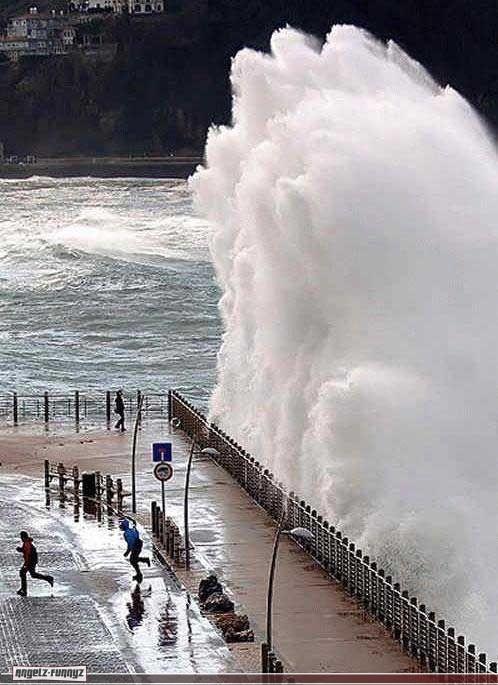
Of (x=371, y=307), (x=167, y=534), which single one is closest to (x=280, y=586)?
(x=167, y=534)

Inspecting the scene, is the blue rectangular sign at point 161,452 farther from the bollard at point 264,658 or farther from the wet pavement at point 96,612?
the bollard at point 264,658

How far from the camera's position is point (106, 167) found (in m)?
175

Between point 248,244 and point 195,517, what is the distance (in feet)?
23.6

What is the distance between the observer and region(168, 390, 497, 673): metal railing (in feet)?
61.3

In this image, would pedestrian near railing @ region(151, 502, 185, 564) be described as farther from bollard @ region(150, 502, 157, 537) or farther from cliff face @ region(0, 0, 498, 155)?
cliff face @ region(0, 0, 498, 155)

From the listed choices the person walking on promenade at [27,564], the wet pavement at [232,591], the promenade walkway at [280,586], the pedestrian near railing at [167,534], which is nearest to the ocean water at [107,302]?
the wet pavement at [232,591]

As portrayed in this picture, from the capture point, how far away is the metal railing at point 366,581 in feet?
61.3

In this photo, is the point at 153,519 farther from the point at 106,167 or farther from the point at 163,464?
the point at 106,167

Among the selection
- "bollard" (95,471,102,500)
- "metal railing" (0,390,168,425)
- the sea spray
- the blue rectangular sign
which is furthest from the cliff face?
the blue rectangular sign

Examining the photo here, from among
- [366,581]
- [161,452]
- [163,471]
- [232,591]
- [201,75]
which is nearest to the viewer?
[366,581]

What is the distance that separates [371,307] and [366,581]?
7546 millimetres

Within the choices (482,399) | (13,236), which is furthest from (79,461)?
(13,236)

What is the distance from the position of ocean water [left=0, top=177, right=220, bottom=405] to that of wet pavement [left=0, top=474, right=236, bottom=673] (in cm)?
1628

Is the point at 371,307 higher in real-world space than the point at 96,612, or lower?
higher
